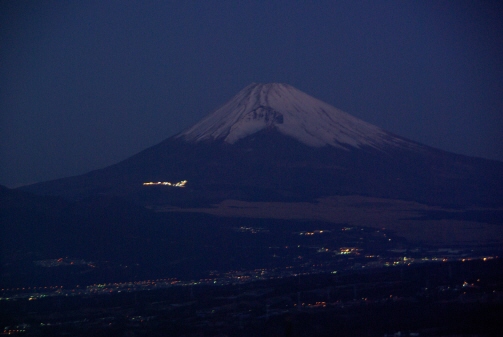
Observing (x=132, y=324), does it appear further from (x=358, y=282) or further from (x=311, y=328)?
(x=358, y=282)

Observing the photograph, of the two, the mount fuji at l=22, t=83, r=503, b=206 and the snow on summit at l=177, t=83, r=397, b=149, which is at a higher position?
the snow on summit at l=177, t=83, r=397, b=149

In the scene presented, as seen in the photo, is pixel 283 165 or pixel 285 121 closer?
pixel 283 165

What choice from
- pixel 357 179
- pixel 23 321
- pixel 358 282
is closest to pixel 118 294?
pixel 23 321

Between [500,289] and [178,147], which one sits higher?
[178,147]

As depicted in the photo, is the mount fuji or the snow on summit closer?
the mount fuji

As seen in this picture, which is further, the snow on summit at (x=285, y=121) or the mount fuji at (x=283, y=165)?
the snow on summit at (x=285, y=121)
